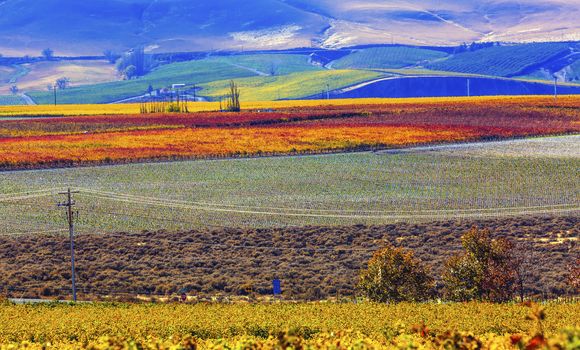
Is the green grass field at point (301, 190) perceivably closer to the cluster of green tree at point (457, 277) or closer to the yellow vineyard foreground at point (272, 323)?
the cluster of green tree at point (457, 277)

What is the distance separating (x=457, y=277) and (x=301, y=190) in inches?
1274

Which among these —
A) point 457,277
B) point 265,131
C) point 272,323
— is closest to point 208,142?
point 265,131

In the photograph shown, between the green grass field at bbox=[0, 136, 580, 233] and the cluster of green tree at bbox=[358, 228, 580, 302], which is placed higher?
the green grass field at bbox=[0, 136, 580, 233]

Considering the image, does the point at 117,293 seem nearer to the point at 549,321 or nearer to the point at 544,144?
the point at 549,321

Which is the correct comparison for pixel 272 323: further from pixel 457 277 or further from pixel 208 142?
pixel 208 142

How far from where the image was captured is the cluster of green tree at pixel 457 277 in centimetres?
3900

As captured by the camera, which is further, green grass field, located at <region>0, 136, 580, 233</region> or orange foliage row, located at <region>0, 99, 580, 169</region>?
orange foliage row, located at <region>0, 99, 580, 169</region>

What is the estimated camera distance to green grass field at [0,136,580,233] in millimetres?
61281

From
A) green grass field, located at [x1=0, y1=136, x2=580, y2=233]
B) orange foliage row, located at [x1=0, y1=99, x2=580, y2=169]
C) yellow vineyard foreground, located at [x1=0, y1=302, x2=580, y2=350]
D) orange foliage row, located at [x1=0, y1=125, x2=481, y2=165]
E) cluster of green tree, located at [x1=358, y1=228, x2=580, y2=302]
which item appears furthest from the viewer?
orange foliage row, located at [x1=0, y1=99, x2=580, y2=169]

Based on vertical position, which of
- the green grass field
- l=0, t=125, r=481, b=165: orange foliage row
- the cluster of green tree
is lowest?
the cluster of green tree

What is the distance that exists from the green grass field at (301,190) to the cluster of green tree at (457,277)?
18919mm

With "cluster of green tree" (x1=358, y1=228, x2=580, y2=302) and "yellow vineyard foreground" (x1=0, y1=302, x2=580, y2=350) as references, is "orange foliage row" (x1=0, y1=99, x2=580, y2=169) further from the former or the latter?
"yellow vineyard foreground" (x1=0, y1=302, x2=580, y2=350)

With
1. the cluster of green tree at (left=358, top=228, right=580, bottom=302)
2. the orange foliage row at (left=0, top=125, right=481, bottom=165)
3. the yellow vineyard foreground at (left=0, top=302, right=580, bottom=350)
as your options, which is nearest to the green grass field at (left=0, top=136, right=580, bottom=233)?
the orange foliage row at (left=0, top=125, right=481, bottom=165)

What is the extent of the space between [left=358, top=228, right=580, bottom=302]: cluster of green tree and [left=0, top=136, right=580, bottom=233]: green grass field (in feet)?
62.1
